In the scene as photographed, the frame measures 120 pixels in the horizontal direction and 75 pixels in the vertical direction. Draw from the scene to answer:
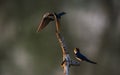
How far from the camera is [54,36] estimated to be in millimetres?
9789

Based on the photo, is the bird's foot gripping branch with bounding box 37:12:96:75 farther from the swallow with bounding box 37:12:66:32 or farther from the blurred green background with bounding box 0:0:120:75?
the blurred green background with bounding box 0:0:120:75

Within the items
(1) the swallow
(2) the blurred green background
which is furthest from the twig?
(2) the blurred green background

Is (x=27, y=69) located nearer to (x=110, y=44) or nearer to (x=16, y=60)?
(x=16, y=60)

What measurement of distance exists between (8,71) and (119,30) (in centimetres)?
248

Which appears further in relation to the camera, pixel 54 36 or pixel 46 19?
pixel 54 36

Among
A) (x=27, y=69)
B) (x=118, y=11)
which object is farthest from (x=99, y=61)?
(x=27, y=69)

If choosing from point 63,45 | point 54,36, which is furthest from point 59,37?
point 54,36

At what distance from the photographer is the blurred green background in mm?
9766

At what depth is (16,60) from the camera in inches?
432

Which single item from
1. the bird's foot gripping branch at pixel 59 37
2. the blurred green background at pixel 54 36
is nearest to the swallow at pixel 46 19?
the bird's foot gripping branch at pixel 59 37

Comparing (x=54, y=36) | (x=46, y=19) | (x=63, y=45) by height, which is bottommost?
(x=54, y=36)

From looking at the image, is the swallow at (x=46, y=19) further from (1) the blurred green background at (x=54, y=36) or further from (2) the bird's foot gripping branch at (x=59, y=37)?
(1) the blurred green background at (x=54, y=36)

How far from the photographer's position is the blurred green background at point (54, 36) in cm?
977

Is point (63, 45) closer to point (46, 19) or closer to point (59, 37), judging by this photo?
point (59, 37)
